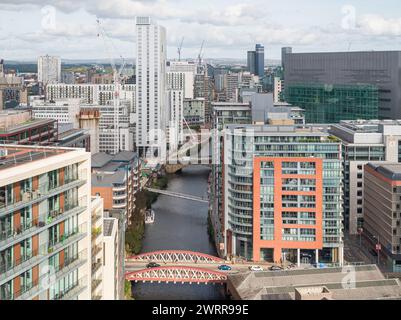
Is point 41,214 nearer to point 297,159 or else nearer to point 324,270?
point 324,270

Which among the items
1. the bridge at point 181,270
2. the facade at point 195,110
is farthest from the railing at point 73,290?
the facade at point 195,110

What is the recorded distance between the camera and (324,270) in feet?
18.1

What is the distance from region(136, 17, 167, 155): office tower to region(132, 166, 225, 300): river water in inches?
124

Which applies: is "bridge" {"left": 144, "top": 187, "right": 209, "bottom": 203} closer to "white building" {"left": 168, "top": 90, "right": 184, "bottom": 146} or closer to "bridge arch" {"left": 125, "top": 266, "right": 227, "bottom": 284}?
"bridge arch" {"left": 125, "top": 266, "right": 227, "bottom": 284}

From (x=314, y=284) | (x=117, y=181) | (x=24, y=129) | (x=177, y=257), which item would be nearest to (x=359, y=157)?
(x=177, y=257)

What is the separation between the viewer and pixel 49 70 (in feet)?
72.4

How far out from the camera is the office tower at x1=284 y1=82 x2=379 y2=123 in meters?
12.0

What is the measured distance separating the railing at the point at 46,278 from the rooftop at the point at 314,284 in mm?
2947

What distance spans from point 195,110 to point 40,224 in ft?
63.5

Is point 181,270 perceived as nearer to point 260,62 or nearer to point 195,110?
point 195,110

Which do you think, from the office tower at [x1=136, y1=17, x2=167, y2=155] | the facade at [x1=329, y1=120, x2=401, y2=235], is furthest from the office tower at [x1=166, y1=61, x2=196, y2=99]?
the facade at [x1=329, y1=120, x2=401, y2=235]

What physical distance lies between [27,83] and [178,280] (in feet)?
53.9

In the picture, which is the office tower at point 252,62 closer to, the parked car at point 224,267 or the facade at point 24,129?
the facade at point 24,129

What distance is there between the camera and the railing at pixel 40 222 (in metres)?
1.62
